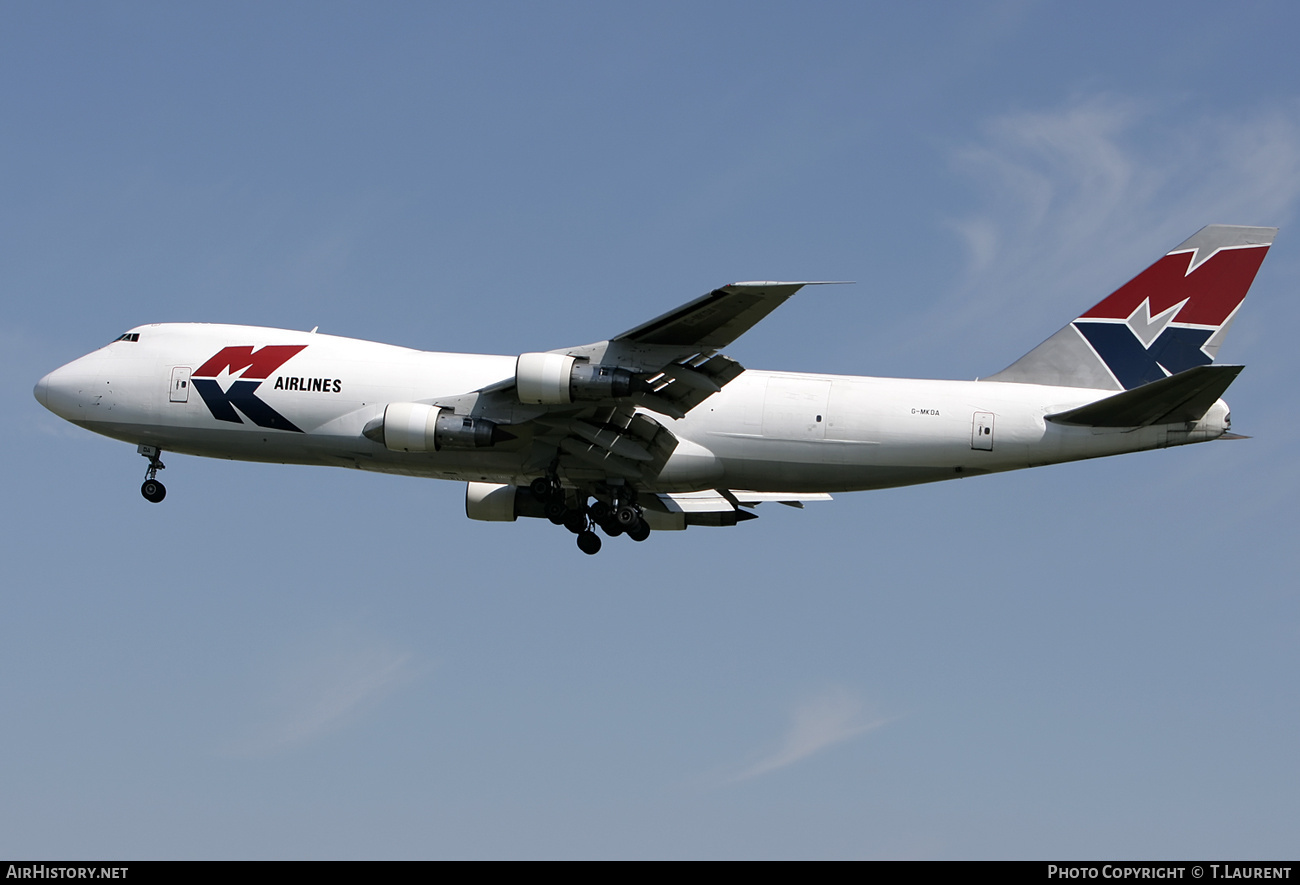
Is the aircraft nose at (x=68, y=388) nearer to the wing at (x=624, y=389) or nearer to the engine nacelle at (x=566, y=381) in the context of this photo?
the wing at (x=624, y=389)

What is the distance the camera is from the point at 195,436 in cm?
3281

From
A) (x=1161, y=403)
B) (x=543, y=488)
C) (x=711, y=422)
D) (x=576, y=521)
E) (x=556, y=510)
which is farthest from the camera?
(x=576, y=521)

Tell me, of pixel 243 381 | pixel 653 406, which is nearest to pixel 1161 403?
pixel 653 406

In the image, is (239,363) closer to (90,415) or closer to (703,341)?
(90,415)

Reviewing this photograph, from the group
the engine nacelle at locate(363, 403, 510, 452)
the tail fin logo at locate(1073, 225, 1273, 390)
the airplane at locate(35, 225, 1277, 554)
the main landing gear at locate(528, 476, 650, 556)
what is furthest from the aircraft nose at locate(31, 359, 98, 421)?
the tail fin logo at locate(1073, 225, 1273, 390)

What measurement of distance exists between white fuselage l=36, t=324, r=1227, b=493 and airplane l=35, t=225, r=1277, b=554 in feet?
0.16

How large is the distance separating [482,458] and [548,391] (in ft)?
11.7

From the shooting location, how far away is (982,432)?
3089cm

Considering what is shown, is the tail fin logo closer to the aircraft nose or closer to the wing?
the wing

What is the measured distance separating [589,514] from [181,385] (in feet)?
32.7

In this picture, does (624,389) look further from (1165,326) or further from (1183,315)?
(1183,315)
